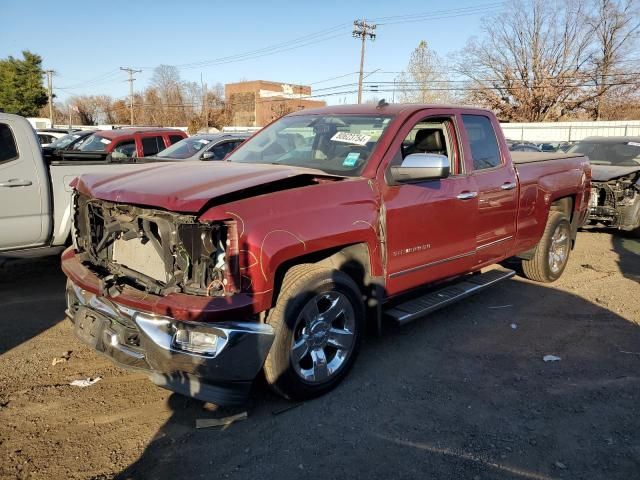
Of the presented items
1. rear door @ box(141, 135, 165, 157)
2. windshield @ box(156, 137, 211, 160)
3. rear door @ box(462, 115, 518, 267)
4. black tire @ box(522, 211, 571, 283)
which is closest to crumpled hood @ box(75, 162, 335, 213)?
rear door @ box(462, 115, 518, 267)

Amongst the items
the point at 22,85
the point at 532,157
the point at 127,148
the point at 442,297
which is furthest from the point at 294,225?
the point at 22,85

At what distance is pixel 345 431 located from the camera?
329 centimetres

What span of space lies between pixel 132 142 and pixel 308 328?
9.46 metres

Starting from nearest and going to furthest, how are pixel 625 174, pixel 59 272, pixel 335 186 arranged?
pixel 335 186 → pixel 59 272 → pixel 625 174

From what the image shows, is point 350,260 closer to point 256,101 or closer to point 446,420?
Result: point 446,420

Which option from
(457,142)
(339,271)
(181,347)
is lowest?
(181,347)

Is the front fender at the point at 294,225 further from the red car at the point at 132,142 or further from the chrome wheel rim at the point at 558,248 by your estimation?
the red car at the point at 132,142

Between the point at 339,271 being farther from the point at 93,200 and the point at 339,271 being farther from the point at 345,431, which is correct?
the point at 93,200

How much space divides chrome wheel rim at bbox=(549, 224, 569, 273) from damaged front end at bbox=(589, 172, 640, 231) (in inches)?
117

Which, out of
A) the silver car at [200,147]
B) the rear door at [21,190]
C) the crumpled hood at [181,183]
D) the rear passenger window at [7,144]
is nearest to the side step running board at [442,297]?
the crumpled hood at [181,183]

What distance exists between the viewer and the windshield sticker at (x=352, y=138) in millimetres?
4215

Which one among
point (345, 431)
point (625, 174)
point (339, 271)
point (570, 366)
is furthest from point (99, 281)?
point (625, 174)

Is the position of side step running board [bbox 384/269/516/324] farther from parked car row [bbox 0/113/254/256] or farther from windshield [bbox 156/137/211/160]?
windshield [bbox 156/137/211/160]

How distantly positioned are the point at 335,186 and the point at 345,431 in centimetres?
161
